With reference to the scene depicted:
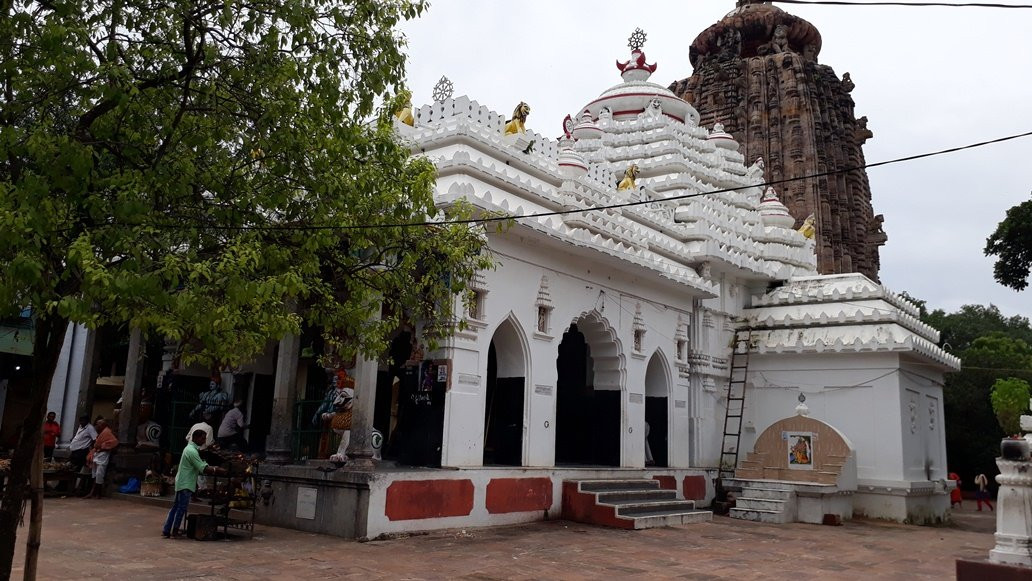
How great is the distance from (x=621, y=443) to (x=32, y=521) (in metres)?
11.7

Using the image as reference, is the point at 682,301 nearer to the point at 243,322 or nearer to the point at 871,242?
the point at 243,322

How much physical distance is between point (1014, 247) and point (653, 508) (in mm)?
13529

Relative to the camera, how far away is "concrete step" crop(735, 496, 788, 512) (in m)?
16.0

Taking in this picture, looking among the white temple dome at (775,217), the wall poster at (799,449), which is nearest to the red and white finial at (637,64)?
the white temple dome at (775,217)

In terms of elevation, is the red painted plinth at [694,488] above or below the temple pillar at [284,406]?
below

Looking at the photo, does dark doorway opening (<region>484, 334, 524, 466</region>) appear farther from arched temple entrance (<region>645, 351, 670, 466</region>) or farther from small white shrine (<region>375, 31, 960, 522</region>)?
arched temple entrance (<region>645, 351, 670, 466</region>)

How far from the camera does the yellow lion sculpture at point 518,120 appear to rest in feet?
55.6

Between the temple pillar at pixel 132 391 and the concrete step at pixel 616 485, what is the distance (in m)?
8.81

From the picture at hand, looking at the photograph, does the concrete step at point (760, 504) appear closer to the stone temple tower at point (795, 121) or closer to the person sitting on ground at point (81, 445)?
the person sitting on ground at point (81, 445)

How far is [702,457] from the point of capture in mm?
18609

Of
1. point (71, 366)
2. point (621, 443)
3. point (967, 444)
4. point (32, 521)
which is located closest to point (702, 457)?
point (621, 443)

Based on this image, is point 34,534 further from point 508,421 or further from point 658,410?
point 658,410

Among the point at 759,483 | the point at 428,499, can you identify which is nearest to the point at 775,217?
the point at 759,483

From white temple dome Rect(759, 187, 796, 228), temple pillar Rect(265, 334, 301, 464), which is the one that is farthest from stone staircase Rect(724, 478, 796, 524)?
temple pillar Rect(265, 334, 301, 464)
